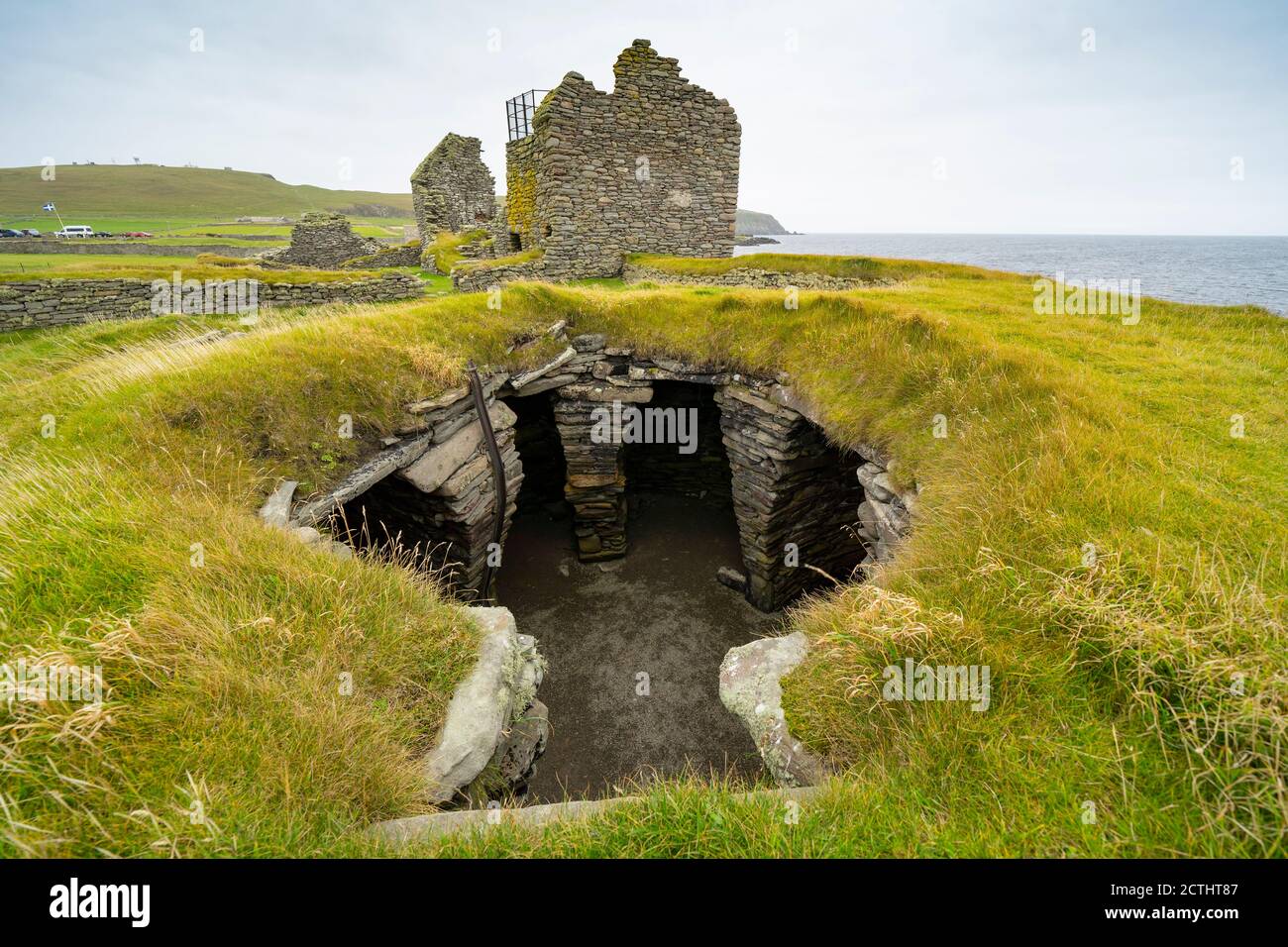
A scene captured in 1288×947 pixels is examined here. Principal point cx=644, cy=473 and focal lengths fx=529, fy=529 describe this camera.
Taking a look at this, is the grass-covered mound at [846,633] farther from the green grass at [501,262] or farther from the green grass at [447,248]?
the green grass at [447,248]

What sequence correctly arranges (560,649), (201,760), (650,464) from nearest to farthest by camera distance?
(201,760) < (560,649) < (650,464)

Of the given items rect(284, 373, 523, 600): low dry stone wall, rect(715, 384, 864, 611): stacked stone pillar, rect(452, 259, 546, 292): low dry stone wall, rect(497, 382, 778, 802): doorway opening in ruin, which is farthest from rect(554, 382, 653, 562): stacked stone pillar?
rect(452, 259, 546, 292): low dry stone wall

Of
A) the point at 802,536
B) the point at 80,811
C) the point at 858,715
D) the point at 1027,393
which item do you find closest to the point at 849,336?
the point at 1027,393

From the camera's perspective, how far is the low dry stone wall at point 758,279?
56.6ft

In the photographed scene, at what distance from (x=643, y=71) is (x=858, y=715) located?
22.8 metres

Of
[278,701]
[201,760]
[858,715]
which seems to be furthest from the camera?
[858,715]

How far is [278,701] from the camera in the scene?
3.26 metres

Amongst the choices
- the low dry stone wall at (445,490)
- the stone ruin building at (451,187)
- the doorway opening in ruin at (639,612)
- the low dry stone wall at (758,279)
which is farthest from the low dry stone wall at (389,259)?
the low dry stone wall at (445,490)

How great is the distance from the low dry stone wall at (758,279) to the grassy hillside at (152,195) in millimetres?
87472

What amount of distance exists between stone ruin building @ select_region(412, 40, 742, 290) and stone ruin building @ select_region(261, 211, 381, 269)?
1085 cm

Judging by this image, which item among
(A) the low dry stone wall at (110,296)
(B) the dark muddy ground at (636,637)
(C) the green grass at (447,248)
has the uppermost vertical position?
(C) the green grass at (447,248)

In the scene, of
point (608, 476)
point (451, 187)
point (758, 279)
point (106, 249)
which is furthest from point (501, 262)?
point (106, 249)

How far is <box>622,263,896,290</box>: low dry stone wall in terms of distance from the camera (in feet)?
56.6

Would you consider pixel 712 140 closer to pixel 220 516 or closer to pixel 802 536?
pixel 802 536
